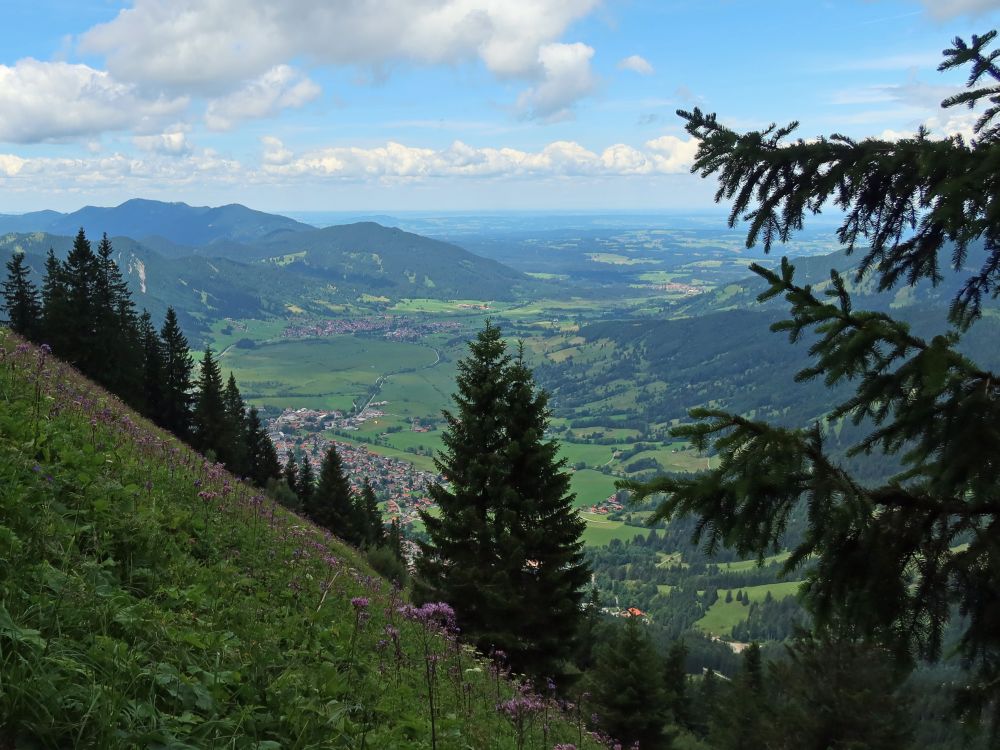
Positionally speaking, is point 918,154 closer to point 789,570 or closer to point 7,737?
point 789,570

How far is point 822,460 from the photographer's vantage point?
15.8ft

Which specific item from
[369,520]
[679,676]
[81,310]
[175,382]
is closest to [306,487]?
[369,520]

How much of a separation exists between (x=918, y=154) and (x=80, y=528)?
8.01 m

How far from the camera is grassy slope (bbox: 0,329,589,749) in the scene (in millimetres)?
3223

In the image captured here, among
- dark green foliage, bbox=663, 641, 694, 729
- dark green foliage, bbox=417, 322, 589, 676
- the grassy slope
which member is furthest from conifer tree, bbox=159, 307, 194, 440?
the grassy slope

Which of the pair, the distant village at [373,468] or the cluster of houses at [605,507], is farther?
the cluster of houses at [605,507]

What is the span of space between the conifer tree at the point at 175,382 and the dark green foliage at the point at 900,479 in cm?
5344

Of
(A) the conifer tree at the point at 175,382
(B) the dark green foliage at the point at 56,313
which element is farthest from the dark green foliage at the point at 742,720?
(B) the dark green foliage at the point at 56,313

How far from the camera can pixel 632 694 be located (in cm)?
2159

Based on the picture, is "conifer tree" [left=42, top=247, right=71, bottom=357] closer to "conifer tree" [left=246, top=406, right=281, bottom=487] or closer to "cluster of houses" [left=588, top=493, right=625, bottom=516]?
"conifer tree" [left=246, top=406, right=281, bottom=487]

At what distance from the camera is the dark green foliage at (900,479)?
493 centimetres

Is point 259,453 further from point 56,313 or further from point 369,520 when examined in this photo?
point 56,313

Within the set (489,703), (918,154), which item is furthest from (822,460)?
(489,703)

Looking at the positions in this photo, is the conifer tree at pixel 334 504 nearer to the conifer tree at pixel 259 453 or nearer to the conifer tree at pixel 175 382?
the conifer tree at pixel 259 453
